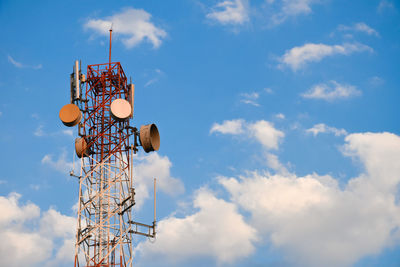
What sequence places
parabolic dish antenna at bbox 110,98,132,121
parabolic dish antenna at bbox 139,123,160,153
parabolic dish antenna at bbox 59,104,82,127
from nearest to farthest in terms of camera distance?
parabolic dish antenna at bbox 59,104,82,127, parabolic dish antenna at bbox 110,98,132,121, parabolic dish antenna at bbox 139,123,160,153

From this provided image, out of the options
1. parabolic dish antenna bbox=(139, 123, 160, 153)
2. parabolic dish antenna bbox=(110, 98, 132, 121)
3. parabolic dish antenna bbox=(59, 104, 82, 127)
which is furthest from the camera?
parabolic dish antenna bbox=(139, 123, 160, 153)

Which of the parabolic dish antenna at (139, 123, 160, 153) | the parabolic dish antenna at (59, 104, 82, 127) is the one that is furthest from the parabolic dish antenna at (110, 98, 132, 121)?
the parabolic dish antenna at (59, 104, 82, 127)

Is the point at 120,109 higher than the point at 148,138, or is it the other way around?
the point at 120,109

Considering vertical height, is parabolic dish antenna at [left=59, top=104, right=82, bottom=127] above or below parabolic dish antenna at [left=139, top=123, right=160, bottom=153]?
above

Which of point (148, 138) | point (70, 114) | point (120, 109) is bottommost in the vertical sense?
point (148, 138)

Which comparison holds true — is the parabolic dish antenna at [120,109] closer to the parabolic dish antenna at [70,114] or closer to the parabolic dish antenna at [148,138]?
the parabolic dish antenna at [148,138]

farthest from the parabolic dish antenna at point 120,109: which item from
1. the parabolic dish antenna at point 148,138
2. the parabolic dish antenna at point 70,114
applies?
the parabolic dish antenna at point 70,114

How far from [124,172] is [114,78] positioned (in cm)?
919

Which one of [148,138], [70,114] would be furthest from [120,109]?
[70,114]

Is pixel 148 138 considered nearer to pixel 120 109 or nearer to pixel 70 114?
pixel 120 109

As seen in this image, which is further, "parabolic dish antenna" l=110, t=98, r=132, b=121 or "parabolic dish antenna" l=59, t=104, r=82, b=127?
"parabolic dish antenna" l=110, t=98, r=132, b=121

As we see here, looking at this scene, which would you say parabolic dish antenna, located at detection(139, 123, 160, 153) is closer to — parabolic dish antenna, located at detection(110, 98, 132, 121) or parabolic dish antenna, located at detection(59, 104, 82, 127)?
parabolic dish antenna, located at detection(110, 98, 132, 121)

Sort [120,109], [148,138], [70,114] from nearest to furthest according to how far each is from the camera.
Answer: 1. [70,114]
2. [120,109]
3. [148,138]

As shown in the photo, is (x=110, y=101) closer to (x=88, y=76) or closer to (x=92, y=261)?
(x=88, y=76)
